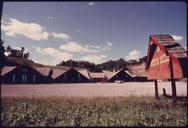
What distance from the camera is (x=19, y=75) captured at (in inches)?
1832

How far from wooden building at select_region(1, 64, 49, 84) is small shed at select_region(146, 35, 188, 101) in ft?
125

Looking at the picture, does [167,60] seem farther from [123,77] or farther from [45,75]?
[123,77]

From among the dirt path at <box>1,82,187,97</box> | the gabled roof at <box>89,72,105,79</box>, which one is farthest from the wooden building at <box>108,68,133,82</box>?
the dirt path at <box>1,82,187,97</box>

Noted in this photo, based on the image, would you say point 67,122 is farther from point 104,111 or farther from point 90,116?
point 104,111

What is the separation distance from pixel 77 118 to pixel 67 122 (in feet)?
2.24

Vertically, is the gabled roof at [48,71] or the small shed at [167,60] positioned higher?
the gabled roof at [48,71]

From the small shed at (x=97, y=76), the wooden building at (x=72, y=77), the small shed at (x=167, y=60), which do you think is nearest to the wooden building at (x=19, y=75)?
the wooden building at (x=72, y=77)

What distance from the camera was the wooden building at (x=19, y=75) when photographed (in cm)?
4572

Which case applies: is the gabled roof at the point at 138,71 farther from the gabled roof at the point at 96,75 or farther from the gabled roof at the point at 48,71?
the gabled roof at the point at 48,71

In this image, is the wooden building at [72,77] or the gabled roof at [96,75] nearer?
the wooden building at [72,77]

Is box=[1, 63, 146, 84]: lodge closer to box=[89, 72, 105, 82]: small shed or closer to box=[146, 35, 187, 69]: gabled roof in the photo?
box=[89, 72, 105, 82]: small shed

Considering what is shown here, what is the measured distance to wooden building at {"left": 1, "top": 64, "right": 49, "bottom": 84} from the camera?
1800 inches

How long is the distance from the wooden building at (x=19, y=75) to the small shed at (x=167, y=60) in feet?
125

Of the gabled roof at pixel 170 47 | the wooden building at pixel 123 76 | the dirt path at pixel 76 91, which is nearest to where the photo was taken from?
the gabled roof at pixel 170 47
